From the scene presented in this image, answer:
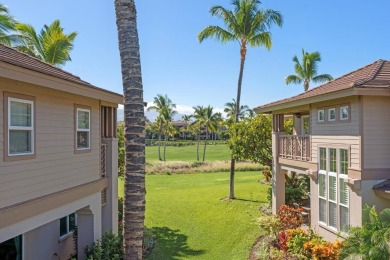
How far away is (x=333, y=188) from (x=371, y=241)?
3985mm

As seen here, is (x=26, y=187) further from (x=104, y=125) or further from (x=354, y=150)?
(x=354, y=150)

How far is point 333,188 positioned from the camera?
11984 millimetres

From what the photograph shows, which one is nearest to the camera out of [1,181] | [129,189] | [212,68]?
[129,189]

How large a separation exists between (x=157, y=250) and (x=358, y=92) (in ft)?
31.1

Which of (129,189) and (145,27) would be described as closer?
(129,189)

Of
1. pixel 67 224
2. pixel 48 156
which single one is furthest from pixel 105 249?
pixel 48 156

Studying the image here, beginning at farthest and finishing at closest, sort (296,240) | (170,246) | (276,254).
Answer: (170,246) < (276,254) < (296,240)

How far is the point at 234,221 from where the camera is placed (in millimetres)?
17188

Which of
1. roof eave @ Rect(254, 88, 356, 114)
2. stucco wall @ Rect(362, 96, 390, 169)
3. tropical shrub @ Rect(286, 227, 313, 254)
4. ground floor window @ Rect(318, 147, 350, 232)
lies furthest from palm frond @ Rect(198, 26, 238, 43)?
tropical shrub @ Rect(286, 227, 313, 254)

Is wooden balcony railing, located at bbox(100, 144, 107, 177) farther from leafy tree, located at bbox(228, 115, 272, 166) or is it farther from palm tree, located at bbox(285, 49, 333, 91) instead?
palm tree, located at bbox(285, 49, 333, 91)

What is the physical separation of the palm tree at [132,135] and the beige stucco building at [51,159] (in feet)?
7.17

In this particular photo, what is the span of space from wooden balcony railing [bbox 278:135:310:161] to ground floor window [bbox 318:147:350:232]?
123 centimetres

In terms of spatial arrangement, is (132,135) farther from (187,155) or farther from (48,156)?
(187,155)

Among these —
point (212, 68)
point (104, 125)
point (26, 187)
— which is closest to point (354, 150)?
point (104, 125)
